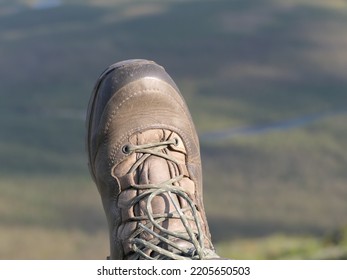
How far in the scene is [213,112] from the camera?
17062 mm

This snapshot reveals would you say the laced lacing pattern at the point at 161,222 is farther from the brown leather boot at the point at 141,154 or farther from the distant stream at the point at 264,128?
the distant stream at the point at 264,128

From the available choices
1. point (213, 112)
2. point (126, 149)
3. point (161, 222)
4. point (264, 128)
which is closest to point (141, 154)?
point (126, 149)

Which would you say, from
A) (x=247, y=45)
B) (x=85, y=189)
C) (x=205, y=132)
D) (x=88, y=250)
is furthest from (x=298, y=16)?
(x=88, y=250)

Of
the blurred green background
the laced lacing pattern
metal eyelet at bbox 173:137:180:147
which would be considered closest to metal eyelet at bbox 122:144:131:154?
the laced lacing pattern

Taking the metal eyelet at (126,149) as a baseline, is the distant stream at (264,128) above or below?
above

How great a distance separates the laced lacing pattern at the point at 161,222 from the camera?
253 cm

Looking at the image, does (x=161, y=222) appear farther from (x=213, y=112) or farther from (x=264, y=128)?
(x=213, y=112)

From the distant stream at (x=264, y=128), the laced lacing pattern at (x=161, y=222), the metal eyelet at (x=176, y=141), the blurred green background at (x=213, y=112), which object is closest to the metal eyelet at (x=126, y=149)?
the laced lacing pattern at (x=161, y=222)

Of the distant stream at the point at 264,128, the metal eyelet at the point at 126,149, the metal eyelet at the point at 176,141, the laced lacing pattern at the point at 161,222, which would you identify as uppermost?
the distant stream at the point at 264,128

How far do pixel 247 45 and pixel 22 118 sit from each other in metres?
9.03

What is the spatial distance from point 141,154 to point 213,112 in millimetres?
14076

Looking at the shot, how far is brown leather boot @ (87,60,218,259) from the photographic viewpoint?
2.81 m

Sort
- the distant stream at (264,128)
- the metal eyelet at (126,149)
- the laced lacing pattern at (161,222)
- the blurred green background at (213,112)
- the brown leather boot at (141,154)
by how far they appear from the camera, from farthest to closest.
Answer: the distant stream at (264,128), the blurred green background at (213,112), the metal eyelet at (126,149), the brown leather boot at (141,154), the laced lacing pattern at (161,222)
